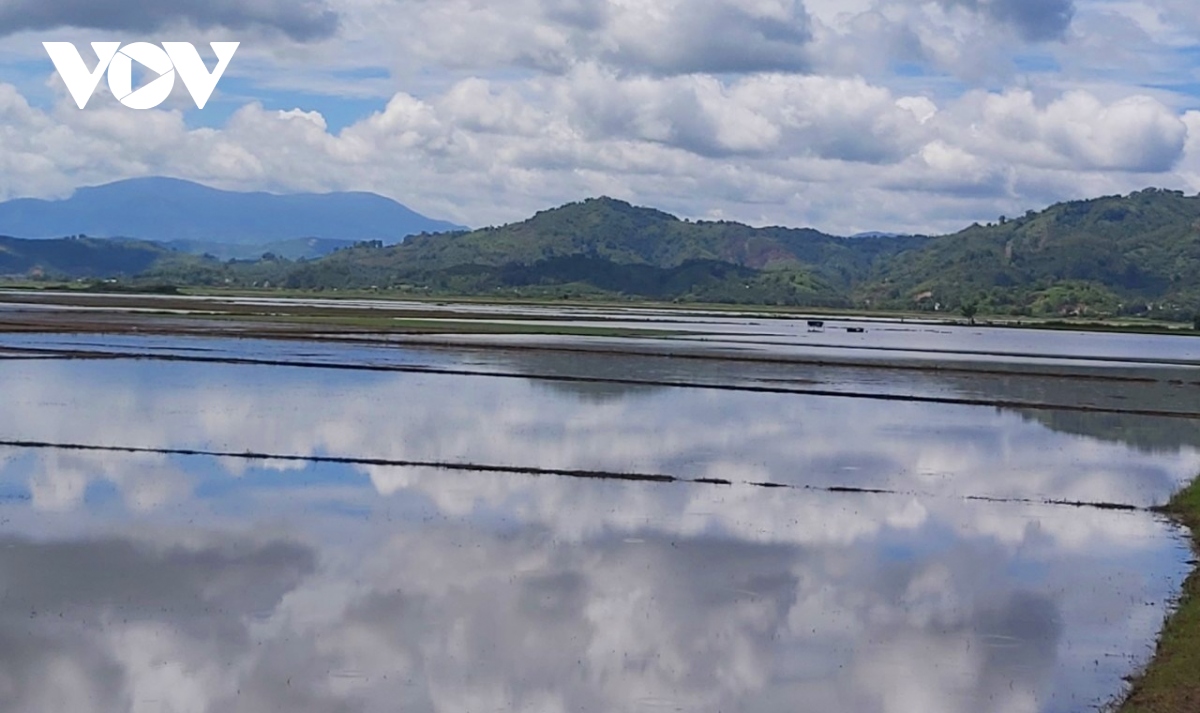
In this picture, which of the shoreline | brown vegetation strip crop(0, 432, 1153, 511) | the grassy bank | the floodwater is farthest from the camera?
brown vegetation strip crop(0, 432, 1153, 511)

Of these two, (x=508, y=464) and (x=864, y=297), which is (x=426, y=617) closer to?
(x=508, y=464)

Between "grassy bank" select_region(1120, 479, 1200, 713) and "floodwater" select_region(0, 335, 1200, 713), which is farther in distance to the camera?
"floodwater" select_region(0, 335, 1200, 713)

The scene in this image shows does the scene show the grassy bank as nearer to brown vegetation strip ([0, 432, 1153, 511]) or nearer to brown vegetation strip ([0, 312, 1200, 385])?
brown vegetation strip ([0, 432, 1153, 511])

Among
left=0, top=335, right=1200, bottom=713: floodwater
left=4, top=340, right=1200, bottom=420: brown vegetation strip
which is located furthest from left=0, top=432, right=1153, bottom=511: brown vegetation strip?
left=4, top=340, right=1200, bottom=420: brown vegetation strip

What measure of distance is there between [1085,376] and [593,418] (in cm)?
2518

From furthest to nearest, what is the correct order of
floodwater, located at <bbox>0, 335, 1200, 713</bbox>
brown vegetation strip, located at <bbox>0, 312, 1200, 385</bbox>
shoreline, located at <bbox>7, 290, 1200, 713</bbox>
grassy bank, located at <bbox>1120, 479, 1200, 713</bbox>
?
1. brown vegetation strip, located at <bbox>0, 312, 1200, 385</bbox>
2. shoreline, located at <bbox>7, 290, 1200, 713</bbox>
3. floodwater, located at <bbox>0, 335, 1200, 713</bbox>
4. grassy bank, located at <bbox>1120, 479, 1200, 713</bbox>

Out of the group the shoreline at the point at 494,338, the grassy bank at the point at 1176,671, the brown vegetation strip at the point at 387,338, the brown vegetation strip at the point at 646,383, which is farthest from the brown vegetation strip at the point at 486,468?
the brown vegetation strip at the point at 387,338

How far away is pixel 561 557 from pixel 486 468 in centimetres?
633

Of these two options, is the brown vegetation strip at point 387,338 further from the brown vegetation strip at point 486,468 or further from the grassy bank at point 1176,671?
the grassy bank at point 1176,671

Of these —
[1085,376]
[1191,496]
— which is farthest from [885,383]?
[1191,496]

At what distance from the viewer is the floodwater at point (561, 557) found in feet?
35.9

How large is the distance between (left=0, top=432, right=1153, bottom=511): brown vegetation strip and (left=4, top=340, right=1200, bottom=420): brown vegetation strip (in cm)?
1507

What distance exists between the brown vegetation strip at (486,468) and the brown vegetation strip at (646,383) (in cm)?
1507

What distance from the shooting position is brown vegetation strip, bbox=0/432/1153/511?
68.0 ft
